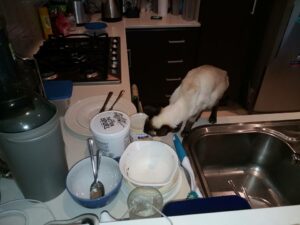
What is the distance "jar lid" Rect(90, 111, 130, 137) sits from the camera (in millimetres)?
579

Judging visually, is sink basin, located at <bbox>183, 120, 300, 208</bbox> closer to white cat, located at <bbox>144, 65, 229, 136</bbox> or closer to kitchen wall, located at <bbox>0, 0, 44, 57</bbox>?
white cat, located at <bbox>144, 65, 229, 136</bbox>

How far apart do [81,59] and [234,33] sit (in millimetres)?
1509

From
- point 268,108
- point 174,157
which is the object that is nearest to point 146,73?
point 268,108

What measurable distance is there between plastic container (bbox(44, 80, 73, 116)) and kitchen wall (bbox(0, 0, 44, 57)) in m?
0.44

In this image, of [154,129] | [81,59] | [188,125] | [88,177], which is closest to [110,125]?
[88,177]

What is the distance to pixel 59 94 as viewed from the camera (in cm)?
84

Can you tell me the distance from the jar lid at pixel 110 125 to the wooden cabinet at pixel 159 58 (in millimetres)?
1585

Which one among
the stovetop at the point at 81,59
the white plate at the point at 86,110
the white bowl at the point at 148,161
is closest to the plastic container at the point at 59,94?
the white plate at the point at 86,110

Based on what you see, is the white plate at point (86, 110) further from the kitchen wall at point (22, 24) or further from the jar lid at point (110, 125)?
the kitchen wall at point (22, 24)

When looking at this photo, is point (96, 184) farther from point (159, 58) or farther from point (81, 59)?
point (159, 58)

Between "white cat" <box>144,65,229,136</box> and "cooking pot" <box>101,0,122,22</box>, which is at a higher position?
"cooking pot" <box>101,0,122,22</box>

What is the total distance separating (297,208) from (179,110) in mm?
595

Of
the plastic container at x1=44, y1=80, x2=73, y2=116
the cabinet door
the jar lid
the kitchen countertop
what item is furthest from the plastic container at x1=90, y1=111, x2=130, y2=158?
the cabinet door

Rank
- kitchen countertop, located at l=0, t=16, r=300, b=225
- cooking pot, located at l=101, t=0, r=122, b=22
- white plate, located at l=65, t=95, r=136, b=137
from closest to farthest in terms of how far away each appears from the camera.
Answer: kitchen countertop, located at l=0, t=16, r=300, b=225, white plate, located at l=65, t=95, r=136, b=137, cooking pot, located at l=101, t=0, r=122, b=22
